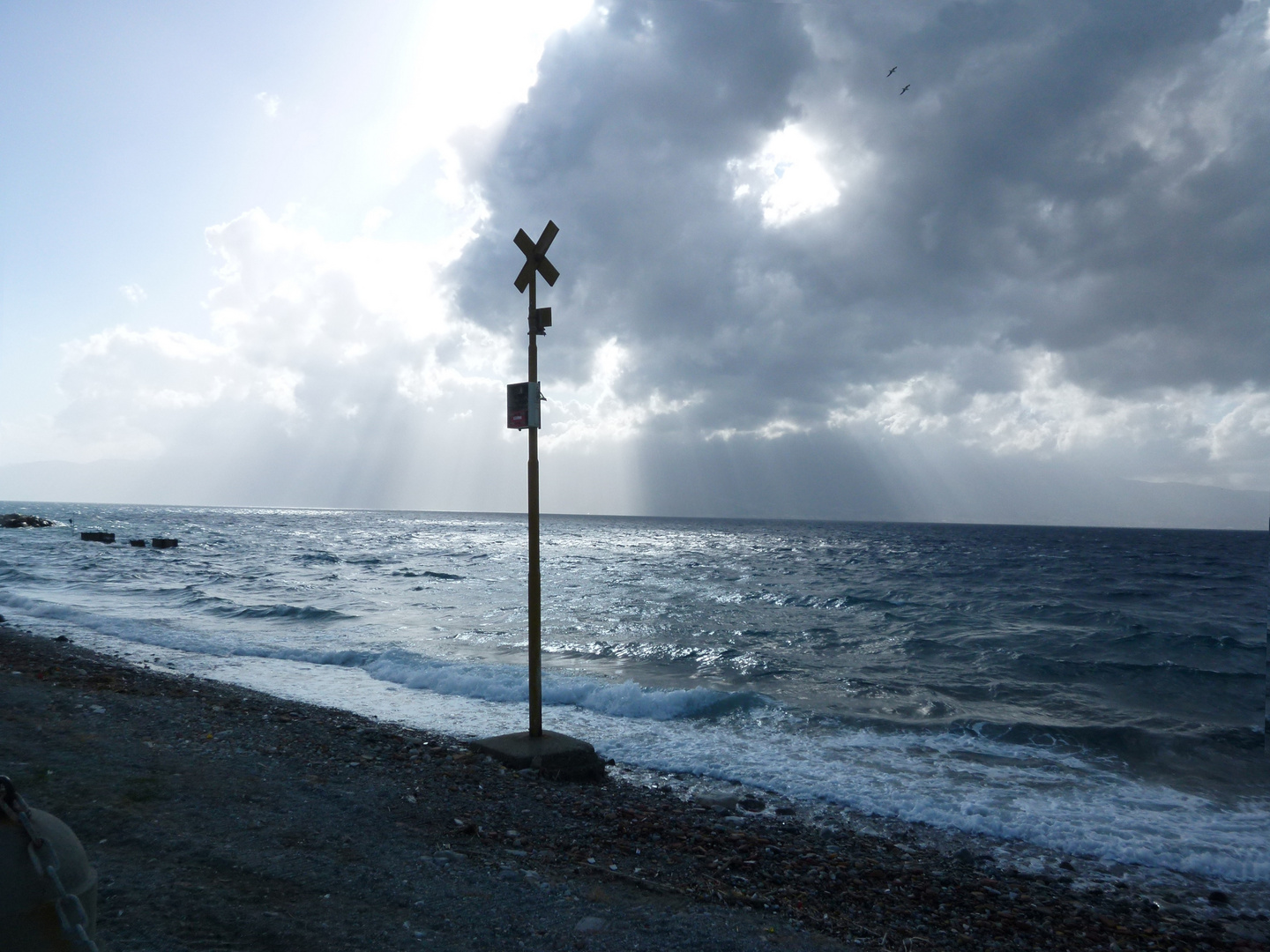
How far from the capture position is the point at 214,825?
614 cm

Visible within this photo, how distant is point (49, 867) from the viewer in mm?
2674

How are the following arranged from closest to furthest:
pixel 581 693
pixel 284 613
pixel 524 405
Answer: pixel 524 405
pixel 581 693
pixel 284 613

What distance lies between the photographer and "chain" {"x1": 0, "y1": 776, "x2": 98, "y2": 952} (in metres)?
2.66

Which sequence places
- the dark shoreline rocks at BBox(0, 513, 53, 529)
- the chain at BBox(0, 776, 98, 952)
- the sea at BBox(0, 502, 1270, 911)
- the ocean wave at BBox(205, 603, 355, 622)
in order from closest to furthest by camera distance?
the chain at BBox(0, 776, 98, 952) → the sea at BBox(0, 502, 1270, 911) → the ocean wave at BBox(205, 603, 355, 622) → the dark shoreline rocks at BBox(0, 513, 53, 529)

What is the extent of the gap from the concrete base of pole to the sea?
1285 mm

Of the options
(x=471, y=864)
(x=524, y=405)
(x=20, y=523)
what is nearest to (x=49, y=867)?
(x=471, y=864)

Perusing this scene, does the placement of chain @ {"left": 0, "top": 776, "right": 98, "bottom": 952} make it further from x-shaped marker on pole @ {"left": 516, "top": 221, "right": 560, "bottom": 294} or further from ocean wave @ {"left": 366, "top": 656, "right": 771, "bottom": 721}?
ocean wave @ {"left": 366, "top": 656, "right": 771, "bottom": 721}

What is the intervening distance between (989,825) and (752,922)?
4740 millimetres

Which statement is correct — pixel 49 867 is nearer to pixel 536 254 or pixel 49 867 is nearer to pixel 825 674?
pixel 536 254

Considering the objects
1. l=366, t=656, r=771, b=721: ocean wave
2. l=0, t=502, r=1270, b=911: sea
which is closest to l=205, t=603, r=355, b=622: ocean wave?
l=0, t=502, r=1270, b=911: sea

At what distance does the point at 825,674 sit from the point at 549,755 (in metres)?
10.2

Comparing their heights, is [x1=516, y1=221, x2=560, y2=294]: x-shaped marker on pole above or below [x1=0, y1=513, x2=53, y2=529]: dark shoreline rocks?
above

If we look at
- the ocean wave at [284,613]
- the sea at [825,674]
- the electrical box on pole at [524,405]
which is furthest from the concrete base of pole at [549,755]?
the ocean wave at [284,613]

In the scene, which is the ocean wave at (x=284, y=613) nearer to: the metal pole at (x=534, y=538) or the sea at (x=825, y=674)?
the sea at (x=825, y=674)
